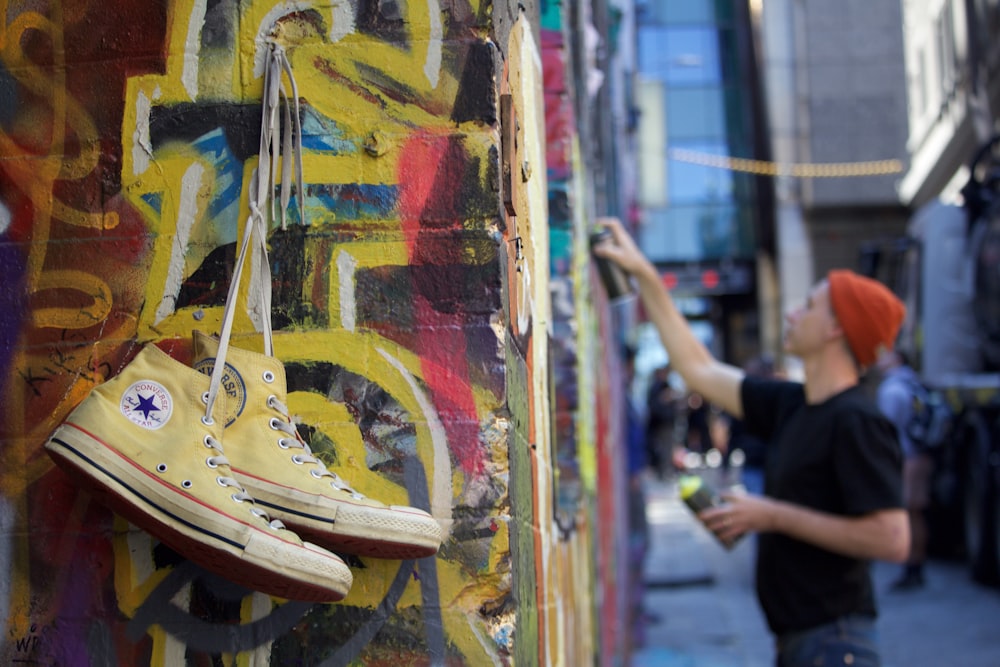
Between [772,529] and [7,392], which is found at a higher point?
[7,392]

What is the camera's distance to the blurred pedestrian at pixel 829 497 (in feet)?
9.91

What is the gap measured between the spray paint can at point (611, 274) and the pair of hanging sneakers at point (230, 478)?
2028 millimetres

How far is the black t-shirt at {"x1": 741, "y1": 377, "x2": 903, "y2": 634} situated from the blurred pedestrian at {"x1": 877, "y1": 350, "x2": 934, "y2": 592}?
533 cm

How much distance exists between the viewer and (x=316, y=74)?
2.11 meters

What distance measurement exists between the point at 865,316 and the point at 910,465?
584 centimetres

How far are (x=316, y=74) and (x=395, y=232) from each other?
0.33 meters

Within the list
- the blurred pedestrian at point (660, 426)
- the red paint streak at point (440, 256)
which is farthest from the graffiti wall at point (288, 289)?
the blurred pedestrian at point (660, 426)

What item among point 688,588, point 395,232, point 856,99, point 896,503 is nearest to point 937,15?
point 856,99

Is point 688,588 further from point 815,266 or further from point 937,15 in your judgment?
point 815,266

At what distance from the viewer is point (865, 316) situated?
3.33 m

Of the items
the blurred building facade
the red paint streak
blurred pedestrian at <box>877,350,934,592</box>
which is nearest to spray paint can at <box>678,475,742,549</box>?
the red paint streak

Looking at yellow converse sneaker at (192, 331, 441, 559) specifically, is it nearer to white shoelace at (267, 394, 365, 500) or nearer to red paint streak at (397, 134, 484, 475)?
white shoelace at (267, 394, 365, 500)

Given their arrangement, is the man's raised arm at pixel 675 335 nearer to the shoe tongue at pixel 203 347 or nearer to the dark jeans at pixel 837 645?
the dark jeans at pixel 837 645

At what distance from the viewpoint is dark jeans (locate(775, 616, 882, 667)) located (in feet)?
9.79
